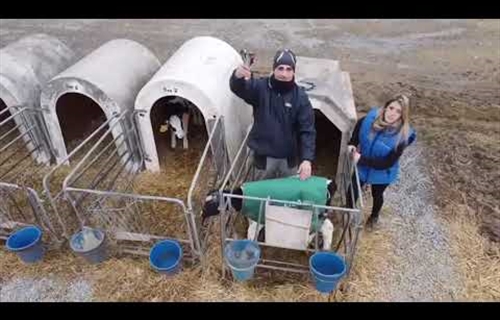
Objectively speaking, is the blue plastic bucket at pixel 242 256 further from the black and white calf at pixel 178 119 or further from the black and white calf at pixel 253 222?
the black and white calf at pixel 178 119

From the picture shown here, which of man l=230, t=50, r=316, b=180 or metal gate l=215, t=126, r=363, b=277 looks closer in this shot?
metal gate l=215, t=126, r=363, b=277

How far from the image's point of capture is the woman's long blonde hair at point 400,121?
12.7 ft

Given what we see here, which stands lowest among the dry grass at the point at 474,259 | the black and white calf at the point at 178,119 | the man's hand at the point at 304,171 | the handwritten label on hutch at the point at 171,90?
the dry grass at the point at 474,259

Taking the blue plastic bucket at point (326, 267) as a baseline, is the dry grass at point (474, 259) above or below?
below

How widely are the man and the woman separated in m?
0.53

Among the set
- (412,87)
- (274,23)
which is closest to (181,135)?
(412,87)

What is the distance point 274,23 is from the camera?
44.2 feet

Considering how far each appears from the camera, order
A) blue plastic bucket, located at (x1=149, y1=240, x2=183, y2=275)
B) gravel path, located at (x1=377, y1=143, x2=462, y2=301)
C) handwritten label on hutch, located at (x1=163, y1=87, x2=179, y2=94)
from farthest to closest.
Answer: handwritten label on hutch, located at (x1=163, y1=87, x2=179, y2=94), gravel path, located at (x1=377, y1=143, x2=462, y2=301), blue plastic bucket, located at (x1=149, y1=240, x2=183, y2=275)

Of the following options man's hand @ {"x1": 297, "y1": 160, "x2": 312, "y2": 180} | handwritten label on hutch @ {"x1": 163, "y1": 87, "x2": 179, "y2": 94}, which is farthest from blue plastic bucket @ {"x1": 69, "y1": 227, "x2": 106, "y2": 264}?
man's hand @ {"x1": 297, "y1": 160, "x2": 312, "y2": 180}

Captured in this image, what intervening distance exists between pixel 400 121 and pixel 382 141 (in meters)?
0.27

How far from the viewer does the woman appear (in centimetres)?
393

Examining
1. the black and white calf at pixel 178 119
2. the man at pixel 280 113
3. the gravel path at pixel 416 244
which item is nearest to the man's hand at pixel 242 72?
the man at pixel 280 113

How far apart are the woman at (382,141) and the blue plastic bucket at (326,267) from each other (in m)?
0.82

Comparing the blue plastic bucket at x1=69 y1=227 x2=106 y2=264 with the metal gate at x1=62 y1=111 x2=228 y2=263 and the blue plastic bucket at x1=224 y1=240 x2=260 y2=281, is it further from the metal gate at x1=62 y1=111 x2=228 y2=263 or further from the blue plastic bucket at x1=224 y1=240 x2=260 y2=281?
the blue plastic bucket at x1=224 y1=240 x2=260 y2=281
